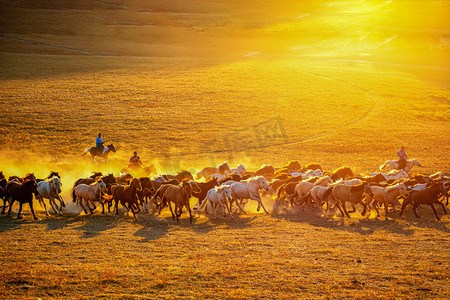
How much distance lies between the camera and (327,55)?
2995 inches

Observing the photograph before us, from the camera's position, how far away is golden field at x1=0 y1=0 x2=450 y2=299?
1215 cm

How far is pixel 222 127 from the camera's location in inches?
1569

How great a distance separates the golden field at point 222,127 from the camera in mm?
12148

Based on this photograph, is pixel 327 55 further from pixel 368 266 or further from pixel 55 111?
pixel 368 266

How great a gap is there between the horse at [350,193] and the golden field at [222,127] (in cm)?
71

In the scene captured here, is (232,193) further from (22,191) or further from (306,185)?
(22,191)

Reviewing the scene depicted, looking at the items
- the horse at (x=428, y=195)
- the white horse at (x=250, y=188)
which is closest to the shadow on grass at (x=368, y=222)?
the horse at (x=428, y=195)

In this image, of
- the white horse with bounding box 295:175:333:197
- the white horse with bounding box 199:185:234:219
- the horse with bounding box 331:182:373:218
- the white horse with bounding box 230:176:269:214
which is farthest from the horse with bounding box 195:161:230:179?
the horse with bounding box 331:182:373:218

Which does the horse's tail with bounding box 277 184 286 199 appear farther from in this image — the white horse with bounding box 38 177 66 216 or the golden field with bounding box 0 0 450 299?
the white horse with bounding box 38 177 66 216

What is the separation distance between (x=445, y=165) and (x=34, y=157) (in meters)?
27.6

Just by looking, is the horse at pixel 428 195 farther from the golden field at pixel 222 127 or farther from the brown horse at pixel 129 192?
the brown horse at pixel 129 192

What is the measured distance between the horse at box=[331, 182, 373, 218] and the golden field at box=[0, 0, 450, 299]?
2.34ft

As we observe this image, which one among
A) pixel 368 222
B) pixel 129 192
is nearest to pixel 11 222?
pixel 129 192

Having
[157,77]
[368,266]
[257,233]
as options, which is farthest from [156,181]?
[157,77]
